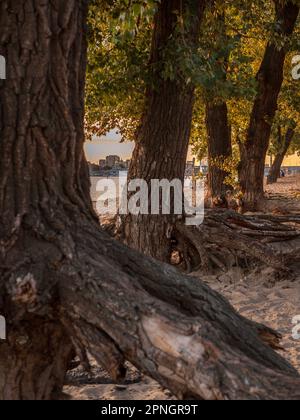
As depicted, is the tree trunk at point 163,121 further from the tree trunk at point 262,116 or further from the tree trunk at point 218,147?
the tree trunk at point 218,147

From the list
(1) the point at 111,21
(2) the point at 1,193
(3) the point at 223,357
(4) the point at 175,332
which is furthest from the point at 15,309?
(1) the point at 111,21

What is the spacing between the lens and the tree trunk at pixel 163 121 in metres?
8.11

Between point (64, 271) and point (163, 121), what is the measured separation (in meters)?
5.14

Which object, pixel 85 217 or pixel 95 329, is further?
pixel 85 217

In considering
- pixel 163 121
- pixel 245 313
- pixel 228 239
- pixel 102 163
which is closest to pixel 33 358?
pixel 245 313

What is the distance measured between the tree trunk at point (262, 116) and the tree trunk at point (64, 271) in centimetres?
1019

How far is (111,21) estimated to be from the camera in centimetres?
622

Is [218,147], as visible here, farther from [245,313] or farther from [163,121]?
[245,313]

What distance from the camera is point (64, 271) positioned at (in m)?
3.48

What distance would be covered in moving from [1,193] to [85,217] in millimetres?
556

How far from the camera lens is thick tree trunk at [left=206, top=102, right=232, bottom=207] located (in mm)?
14758

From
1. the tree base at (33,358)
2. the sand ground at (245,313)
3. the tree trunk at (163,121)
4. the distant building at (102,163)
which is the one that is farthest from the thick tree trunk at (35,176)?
the distant building at (102,163)
